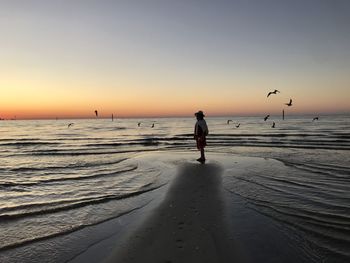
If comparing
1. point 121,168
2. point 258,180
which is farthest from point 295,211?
point 121,168

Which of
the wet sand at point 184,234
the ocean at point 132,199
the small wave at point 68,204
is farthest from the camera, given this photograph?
the small wave at point 68,204

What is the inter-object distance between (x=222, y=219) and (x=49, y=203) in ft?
14.7

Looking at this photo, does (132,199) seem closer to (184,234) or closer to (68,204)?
(68,204)

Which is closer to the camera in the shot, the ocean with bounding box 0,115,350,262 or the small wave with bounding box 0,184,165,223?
the ocean with bounding box 0,115,350,262

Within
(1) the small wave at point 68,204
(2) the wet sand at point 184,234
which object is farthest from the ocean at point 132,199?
(2) the wet sand at point 184,234

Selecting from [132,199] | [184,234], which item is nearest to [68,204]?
[132,199]

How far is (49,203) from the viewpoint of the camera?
348 inches

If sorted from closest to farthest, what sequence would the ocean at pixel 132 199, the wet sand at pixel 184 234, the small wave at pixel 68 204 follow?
the wet sand at pixel 184 234 < the ocean at pixel 132 199 < the small wave at pixel 68 204

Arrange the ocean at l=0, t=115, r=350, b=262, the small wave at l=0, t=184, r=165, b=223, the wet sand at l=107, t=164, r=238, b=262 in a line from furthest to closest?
the small wave at l=0, t=184, r=165, b=223, the ocean at l=0, t=115, r=350, b=262, the wet sand at l=107, t=164, r=238, b=262

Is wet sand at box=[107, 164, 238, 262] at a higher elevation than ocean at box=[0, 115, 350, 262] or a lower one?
higher

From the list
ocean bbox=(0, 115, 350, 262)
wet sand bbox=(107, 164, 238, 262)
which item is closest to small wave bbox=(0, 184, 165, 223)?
ocean bbox=(0, 115, 350, 262)

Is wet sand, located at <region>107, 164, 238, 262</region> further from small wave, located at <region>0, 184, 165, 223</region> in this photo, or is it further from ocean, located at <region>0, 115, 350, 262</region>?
small wave, located at <region>0, 184, 165, 223</region>

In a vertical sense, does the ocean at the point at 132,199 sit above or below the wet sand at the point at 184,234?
below

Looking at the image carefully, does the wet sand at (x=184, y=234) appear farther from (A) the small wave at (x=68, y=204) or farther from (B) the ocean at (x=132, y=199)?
(A) the small wave at (x=68, y=204)
